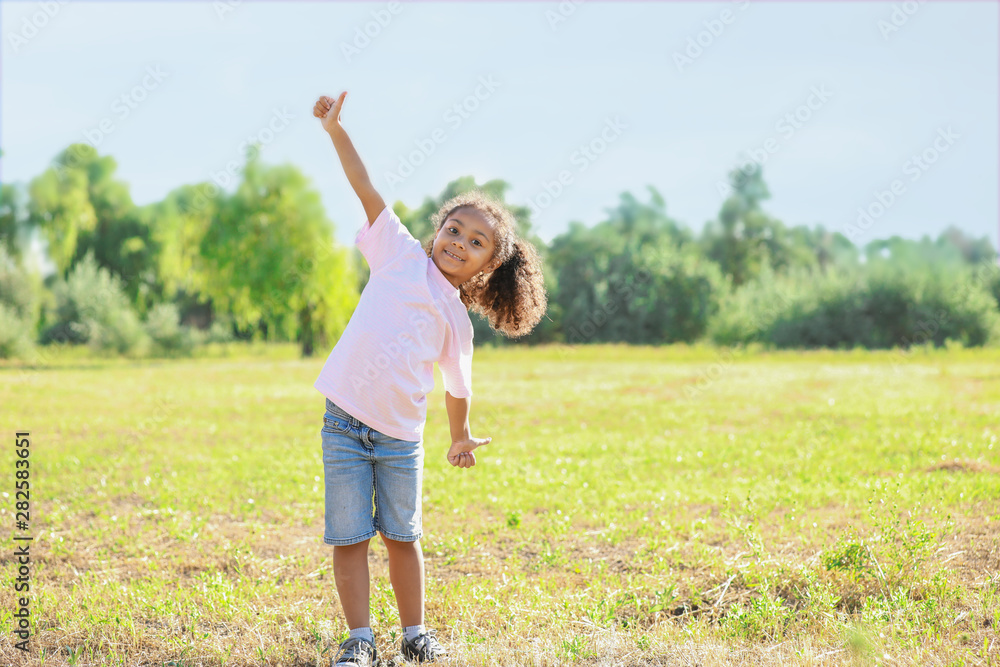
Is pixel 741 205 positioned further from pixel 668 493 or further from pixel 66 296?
pixel 668 493

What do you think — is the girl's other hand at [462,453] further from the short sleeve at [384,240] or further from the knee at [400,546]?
the short sleeve at [384,240]

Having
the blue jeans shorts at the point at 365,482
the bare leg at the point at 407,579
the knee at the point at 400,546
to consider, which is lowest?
the bare leg at the point at 407,579

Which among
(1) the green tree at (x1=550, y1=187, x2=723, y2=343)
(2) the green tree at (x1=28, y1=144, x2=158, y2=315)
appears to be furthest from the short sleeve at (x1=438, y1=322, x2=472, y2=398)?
(1) the green tree at (x1=550, y1=187, x2=723, y2=343)

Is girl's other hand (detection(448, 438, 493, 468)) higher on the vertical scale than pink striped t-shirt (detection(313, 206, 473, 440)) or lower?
lower

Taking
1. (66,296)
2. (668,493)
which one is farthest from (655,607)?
(66,296)

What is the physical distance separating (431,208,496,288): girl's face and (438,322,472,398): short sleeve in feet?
0.90

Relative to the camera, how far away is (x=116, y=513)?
6.53 m

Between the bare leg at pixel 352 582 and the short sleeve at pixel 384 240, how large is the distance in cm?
131

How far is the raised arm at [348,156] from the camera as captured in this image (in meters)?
3.58

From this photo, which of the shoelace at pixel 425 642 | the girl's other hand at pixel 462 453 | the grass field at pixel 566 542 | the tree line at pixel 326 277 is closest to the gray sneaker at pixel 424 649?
the shoelace at pixel 425 642

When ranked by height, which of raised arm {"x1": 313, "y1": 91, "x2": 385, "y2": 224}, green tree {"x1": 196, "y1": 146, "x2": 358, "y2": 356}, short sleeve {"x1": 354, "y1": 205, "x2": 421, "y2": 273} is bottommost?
short sleeve {"x1": 354, "y1": 205, "x2": 421, "y2": 273}

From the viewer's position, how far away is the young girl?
11.4 ft

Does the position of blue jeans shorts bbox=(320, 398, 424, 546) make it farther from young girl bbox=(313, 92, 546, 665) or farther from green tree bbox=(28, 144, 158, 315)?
green tree bbox=(28, 144, 158, 315)

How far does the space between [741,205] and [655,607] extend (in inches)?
1911
